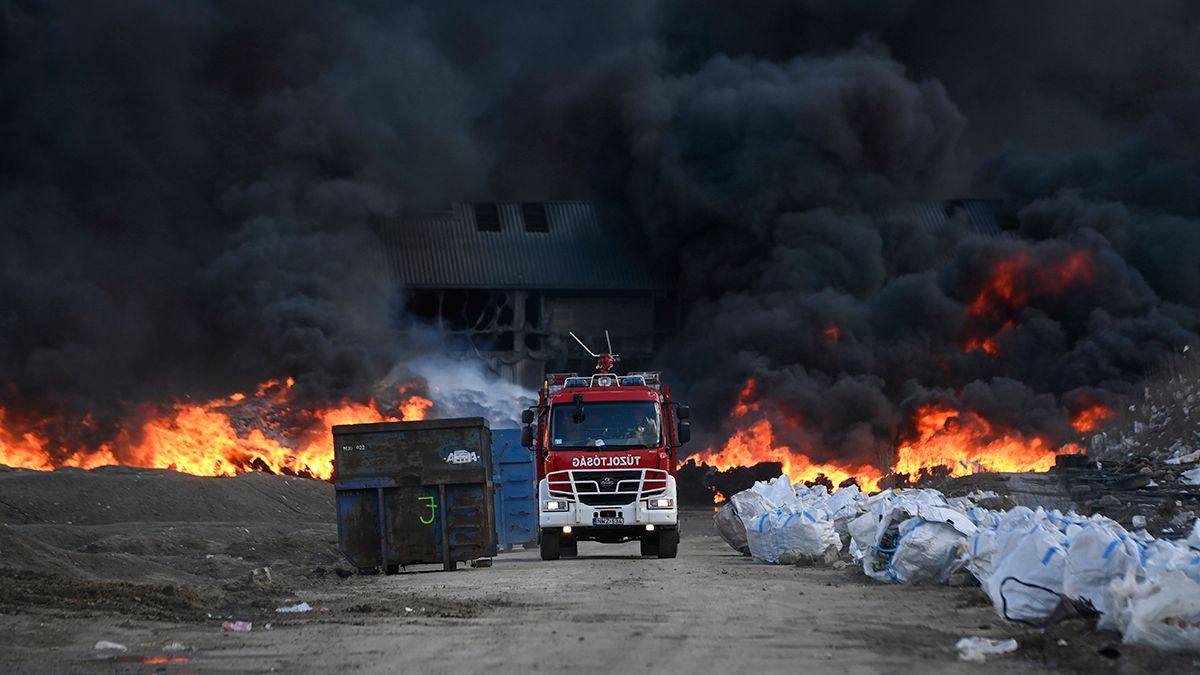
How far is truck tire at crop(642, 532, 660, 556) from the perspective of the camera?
1980cm

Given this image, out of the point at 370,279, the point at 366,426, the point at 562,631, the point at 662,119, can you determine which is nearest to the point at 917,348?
the point at 662,119

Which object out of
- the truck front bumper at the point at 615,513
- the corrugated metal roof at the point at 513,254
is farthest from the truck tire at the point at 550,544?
the corrugated metal roof at the point at 513,254

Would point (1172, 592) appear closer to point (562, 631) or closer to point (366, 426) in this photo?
point (562, 631)

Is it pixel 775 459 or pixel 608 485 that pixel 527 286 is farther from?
pixel 608 485

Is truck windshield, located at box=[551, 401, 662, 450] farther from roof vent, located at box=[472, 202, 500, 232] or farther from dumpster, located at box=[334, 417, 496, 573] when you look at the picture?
roof vent, located at box=[472, 202, 500, 232]

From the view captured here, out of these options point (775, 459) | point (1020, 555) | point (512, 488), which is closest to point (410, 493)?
point (512, 488)

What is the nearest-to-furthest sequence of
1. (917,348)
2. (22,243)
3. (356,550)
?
(356,550)
(22,243)
(917,348)

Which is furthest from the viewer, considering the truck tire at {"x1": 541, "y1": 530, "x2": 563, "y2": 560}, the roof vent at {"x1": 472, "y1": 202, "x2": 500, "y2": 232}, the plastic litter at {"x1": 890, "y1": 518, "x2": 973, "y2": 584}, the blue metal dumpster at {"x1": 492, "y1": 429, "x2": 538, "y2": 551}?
the roof vent at {"x1": 472, "y1": 202, "x2": 500, "y2": 232}

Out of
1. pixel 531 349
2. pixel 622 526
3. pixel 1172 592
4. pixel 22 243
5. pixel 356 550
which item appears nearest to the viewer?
pixel 1172 592

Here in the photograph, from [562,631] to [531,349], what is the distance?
29402 millimetres

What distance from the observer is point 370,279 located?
37375 mm

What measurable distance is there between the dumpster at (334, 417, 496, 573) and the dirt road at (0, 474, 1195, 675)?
0.50 meters

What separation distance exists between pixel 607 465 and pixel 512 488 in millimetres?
4967

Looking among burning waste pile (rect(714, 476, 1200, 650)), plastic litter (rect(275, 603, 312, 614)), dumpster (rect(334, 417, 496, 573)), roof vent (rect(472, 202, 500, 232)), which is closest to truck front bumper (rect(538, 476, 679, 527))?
burning waste pile (rect(714, 476, 1200, 650))
